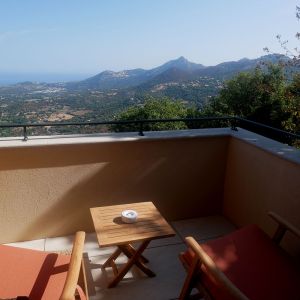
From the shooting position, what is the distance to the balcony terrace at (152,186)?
2.69 metres

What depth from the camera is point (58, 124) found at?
282 centimetres

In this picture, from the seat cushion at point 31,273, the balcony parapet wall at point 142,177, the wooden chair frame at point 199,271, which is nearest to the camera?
the wooden chair frame at point 199,271

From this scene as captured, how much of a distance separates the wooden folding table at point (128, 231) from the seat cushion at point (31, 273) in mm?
324

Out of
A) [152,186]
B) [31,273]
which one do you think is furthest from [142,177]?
[31,273]

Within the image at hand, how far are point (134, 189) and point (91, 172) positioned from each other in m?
0.49

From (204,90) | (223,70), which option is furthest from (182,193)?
(223,70)

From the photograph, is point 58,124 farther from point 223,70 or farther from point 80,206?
point 223,70

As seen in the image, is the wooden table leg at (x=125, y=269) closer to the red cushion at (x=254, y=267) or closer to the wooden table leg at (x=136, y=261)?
the wooden table leg at (x=136, y=261)

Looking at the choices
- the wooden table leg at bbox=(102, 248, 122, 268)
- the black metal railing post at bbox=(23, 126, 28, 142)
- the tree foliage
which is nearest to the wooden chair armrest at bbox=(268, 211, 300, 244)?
the wooden table leg at bbox=(102, 248, 122, 268)

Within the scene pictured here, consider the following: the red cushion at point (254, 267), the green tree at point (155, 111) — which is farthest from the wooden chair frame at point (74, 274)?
the green tree at point (155, 111)

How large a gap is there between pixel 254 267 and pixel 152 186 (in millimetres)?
1548

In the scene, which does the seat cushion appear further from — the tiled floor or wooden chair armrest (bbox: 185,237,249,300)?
wooden chair armrest (bbox: 185,237,249,300)

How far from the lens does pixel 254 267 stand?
6.42 feet

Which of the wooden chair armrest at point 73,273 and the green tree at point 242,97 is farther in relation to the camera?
the green tree at point 242,97
